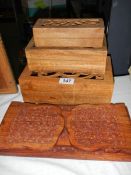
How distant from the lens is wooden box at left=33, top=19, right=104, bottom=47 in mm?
628

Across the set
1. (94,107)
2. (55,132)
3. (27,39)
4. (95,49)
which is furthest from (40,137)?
(27,39)

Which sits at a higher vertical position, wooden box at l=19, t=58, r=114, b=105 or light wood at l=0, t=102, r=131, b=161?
wooden box at l=19, t=58, r=114, b=105

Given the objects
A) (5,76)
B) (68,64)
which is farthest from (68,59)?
(5,76)

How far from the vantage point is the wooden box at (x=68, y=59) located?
651 millimetres

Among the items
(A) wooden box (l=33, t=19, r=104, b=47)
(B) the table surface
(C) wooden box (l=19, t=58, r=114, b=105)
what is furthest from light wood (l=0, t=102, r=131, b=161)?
(A) wooden box (l=33, t=19, r=104, b=47)

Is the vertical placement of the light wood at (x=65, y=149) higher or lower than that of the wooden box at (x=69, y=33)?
lower

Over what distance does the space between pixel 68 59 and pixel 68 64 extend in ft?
0.08

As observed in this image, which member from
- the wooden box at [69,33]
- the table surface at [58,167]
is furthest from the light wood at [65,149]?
the wooden box at [69,33]

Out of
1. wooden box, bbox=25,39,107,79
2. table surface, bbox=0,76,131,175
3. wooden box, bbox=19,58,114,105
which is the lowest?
table surface, bbox=0,76,131,175

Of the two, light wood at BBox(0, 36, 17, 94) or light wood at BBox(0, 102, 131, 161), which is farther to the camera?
light wood at BBox(0, 36, 17, 94)

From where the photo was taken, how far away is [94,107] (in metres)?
0.69

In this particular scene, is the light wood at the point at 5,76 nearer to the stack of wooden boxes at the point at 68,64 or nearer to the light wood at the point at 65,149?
the stack of wooden boxes at the point at 68,64

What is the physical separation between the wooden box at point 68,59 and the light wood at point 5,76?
11 cm

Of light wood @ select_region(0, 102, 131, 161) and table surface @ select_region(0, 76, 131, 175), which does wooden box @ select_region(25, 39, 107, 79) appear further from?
table surface @ select_region(0, 76, 131, 175)
